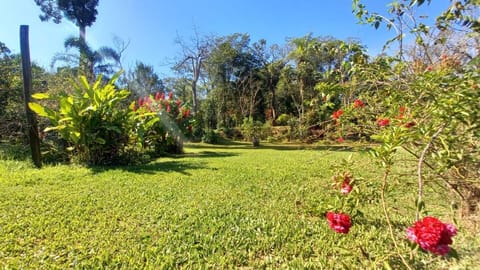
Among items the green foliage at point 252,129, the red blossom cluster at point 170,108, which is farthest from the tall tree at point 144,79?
the red blossom cluster at point 170,108

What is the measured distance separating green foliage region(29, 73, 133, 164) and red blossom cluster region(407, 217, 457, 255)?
569cm

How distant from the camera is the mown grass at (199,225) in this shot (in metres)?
1.87

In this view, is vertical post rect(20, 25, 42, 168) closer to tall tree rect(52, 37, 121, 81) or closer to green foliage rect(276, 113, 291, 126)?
tall tree rect(52, 37, 121, 81)

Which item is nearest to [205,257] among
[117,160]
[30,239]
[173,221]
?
[173,221]

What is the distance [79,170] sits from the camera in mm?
4902

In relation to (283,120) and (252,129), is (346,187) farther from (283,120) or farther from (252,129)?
(283,120)

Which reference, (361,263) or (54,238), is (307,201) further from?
(54,238)

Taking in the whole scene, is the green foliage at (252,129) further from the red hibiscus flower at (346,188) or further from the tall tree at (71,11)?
the tall tree at (71,11)

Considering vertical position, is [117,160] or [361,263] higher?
[117,160]

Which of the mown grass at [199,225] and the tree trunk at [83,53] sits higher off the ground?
the tree trunk at [83,53]

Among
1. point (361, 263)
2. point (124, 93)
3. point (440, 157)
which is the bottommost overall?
point (361, 263)

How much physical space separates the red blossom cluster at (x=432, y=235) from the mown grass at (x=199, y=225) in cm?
20

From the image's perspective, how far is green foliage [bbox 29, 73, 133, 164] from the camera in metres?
5.23

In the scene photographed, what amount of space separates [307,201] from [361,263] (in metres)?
1.33
